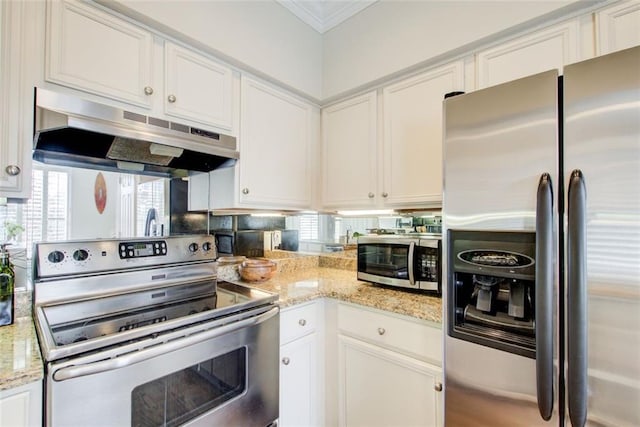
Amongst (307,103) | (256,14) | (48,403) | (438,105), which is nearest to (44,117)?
(48,403)

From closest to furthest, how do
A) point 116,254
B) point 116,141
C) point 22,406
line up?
1. point 22,406
2. point 116,141
3. point 116,254

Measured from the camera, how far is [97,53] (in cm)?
125

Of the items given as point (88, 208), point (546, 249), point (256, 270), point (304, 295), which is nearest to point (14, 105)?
point (88, 208)

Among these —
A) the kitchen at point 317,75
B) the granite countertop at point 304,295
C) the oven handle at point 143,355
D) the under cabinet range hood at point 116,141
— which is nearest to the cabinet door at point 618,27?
the kitchen at point 317,75

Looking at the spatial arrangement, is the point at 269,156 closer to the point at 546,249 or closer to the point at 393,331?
the point at 393,331

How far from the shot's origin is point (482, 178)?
103 cm

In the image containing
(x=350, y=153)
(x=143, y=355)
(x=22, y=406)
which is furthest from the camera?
(x=350, y=153)

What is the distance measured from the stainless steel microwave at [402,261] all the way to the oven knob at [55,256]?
1436mm

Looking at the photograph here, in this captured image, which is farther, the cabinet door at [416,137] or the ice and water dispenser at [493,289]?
the cabinet door at [416,137]

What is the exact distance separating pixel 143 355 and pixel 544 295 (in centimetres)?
123

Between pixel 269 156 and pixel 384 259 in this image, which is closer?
pixel 384 259

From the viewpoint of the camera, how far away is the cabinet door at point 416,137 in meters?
1.61

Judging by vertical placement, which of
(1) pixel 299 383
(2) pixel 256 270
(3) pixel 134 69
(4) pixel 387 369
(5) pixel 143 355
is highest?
(3) pixel 134 69

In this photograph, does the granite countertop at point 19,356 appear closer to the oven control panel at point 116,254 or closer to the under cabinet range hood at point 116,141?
the oven control panel at point 116,254
